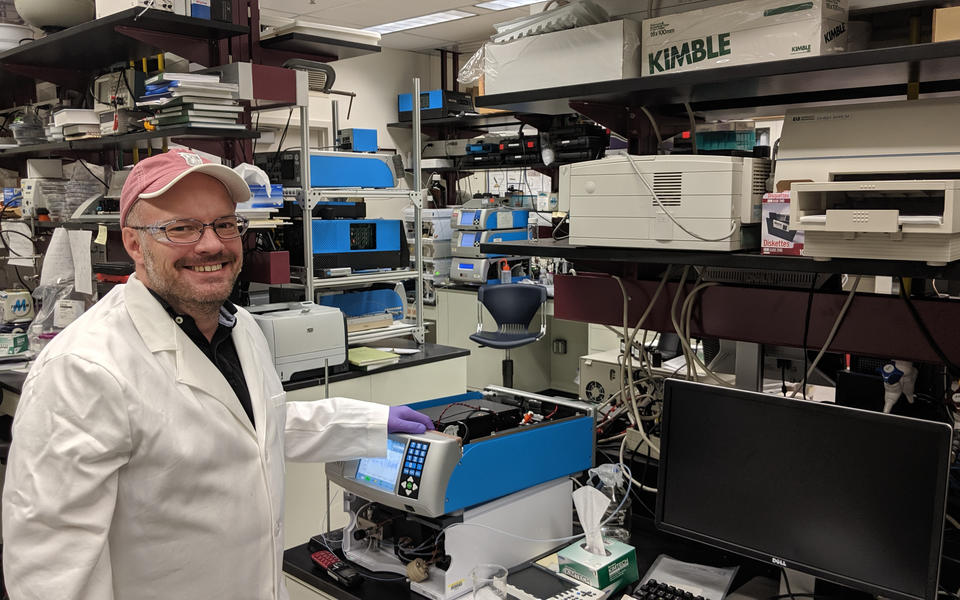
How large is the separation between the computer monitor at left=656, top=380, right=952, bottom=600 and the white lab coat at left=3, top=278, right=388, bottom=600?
82 centimetres

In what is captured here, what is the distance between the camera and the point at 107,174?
372cm

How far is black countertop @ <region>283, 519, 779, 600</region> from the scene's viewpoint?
1.61 metres

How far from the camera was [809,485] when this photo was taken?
139 centimetres

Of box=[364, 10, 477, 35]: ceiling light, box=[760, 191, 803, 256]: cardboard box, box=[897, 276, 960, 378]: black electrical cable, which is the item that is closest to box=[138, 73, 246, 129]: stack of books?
box=[760, 191, 803, 256]: cardboard box

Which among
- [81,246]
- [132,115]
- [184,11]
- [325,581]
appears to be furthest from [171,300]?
[81,246]

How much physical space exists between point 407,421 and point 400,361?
1715mm

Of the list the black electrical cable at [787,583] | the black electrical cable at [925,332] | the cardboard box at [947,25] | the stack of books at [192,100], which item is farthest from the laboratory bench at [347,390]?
the cardboard box at [947,25]

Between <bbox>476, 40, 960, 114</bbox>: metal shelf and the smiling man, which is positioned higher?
<bbox>476, 40, 960, 114</bbox>: metal shelf

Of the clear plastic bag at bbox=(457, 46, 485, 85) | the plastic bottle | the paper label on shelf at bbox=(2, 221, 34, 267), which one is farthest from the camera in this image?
the paper label on shelf at bbox=(2, 221, 34, 267)

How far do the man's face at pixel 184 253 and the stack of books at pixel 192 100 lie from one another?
4.85ft

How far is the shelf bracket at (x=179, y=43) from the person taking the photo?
283cm

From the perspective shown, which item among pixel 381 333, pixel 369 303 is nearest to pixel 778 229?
pixel 381 333

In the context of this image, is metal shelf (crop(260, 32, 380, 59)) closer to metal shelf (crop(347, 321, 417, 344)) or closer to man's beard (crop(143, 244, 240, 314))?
metal shelf (crop(347, 321, 417, 344))

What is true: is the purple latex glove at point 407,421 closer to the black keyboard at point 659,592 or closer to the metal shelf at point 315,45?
the black keyboard at point 659,592
